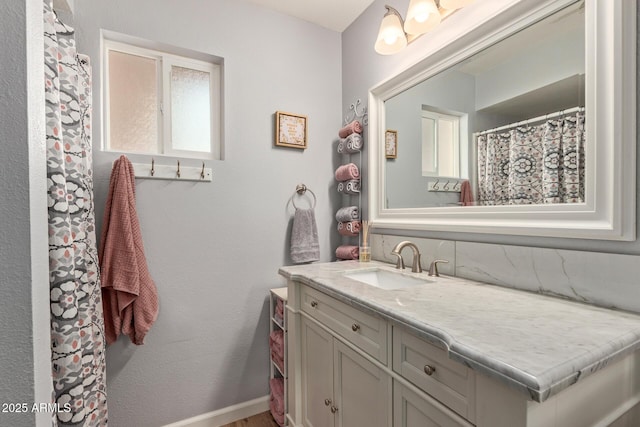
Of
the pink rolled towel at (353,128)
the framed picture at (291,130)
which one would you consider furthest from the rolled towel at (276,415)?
the pink rolled towel at (353,128)

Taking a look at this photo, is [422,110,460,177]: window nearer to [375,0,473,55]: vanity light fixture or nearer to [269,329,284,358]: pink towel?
[375,0,473,55]: vanity light fixture

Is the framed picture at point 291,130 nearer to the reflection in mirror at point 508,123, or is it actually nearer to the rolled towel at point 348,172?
the rolled towel at point 348,172

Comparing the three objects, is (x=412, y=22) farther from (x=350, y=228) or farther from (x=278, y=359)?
(x=278, y=359)

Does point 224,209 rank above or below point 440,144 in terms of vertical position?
below

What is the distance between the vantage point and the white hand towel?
184 centimetres

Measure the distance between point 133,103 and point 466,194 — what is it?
5.93ft

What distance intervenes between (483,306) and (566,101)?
72cm

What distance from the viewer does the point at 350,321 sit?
1056 mm

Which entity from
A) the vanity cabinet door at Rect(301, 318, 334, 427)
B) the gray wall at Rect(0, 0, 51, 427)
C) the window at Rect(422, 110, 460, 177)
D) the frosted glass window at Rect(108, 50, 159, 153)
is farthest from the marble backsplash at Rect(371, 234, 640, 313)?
the frosted glass window at Rect(108, 50, 159, 153)

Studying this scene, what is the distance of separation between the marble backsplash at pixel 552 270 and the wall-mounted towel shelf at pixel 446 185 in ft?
0.80

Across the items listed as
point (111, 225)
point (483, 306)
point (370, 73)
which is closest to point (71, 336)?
point (111, 225)

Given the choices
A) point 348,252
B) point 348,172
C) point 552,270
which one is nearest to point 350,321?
point 552,270

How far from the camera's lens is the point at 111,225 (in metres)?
1.37

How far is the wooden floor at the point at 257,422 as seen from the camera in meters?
1.69
